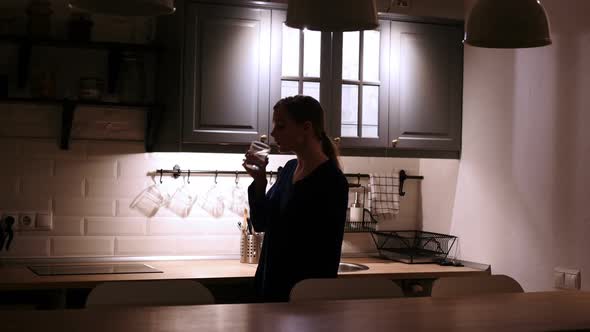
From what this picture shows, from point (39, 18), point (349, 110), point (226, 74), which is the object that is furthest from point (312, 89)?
point (39, 18)

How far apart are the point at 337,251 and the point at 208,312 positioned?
0.90 metres

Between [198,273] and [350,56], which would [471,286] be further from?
[350,56]

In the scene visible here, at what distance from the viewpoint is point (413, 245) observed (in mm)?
4727

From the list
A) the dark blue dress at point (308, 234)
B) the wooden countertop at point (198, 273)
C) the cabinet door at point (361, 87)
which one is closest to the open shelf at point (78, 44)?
the cabinet door at point (361, 87)

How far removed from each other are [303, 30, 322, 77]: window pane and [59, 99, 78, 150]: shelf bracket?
1147mm

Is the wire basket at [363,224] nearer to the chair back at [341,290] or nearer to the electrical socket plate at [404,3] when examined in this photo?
the electrical socket plate at [404,3]

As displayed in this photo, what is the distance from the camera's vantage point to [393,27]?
4.31m

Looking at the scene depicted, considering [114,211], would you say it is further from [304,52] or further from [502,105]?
[502,105]

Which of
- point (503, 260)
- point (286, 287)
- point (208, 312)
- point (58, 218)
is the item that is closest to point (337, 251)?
point (286, 287)

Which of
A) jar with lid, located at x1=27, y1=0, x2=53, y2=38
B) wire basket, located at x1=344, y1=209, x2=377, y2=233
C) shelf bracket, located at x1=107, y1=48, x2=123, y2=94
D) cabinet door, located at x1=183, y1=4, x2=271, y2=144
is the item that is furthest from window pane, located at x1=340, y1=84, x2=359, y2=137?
jar with lid, located at x1=27, y1=0, x2=53, y2=38

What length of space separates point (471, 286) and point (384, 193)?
1632 mm

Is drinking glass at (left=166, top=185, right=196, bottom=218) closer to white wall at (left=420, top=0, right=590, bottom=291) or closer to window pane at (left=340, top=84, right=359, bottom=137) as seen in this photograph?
window pane at (left=340, top=84, right=359, bottom=137)

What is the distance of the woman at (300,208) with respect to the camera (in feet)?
10.1

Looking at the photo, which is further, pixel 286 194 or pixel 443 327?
pixel 286 194
